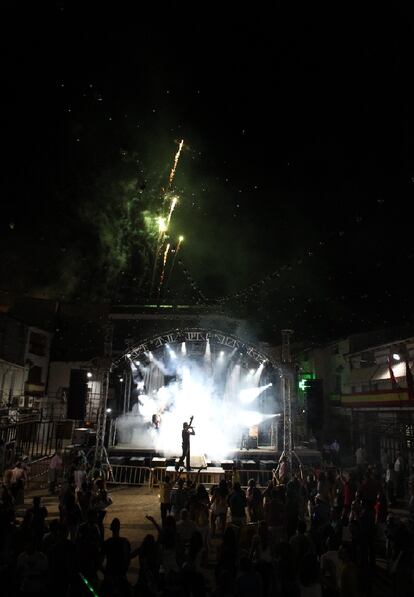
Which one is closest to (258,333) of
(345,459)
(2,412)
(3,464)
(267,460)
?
(345,459)

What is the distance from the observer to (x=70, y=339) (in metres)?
34.1

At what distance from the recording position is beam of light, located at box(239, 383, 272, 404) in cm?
2689

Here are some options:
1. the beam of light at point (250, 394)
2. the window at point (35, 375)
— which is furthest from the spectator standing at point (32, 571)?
the window at point (35, 375)

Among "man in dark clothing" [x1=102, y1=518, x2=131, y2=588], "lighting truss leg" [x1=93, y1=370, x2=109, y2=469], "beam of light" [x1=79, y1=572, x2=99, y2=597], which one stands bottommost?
"beam of light" [x1=79, y1=572, x2=99, y2=597]

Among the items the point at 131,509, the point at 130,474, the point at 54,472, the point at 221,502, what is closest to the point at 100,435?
the point at 130,474

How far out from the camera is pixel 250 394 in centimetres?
2744

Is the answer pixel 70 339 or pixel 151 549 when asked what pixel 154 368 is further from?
pixel 151 549

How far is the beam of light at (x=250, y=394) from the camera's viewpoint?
26886 mm

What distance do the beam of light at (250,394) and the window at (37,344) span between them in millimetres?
15677

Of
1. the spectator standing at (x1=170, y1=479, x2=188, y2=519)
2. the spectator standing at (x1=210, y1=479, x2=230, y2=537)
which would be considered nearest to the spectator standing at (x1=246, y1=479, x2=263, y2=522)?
the spectator standing at (x1=210, y1=479, x2=230, y2=537)

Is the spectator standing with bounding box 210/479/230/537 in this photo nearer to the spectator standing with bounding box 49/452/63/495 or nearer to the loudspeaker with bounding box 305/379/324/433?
the loudspeaker with bounding box 305/379/324/433

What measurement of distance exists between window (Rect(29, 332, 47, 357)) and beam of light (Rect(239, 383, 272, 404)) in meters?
15.7

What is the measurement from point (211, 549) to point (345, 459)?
1743cm

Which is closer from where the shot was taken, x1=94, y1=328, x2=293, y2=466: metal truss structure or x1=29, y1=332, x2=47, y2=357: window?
x1=94, y1=328, x2=293, y2=466: metal truss structure
